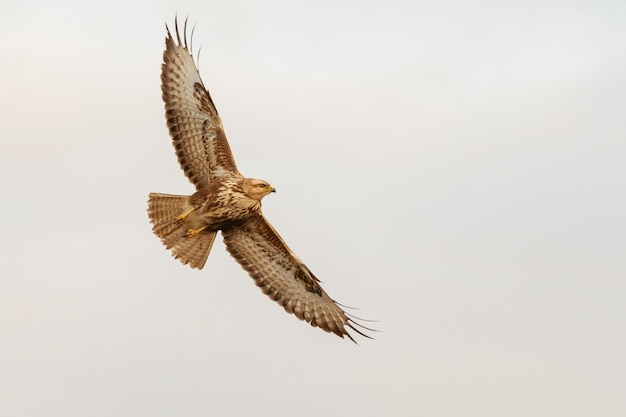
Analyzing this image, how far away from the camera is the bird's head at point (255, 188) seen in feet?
68.9

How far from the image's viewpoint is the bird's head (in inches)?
827

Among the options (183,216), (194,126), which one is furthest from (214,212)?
(194,126)

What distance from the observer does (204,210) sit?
2109 cm

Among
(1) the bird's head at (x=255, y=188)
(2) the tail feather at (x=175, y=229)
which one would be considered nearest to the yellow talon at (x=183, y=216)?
(2) the tail feather at (x=175, y=229)

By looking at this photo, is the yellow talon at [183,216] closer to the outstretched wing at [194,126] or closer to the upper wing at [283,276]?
the outstretched wing at [194,126]

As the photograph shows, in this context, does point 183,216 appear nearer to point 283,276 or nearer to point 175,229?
point 175,229

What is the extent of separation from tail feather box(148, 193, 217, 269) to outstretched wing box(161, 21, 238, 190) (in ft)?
2.28

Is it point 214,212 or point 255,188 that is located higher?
point 255,188

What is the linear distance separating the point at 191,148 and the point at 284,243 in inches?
108

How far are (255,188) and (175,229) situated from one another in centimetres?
179

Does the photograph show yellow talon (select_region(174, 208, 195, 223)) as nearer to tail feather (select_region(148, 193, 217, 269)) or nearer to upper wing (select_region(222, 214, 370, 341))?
tail feather (select_region(148, 193, 217, 269))

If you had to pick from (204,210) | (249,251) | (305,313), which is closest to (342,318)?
(305,313)

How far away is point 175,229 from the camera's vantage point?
69.5 feet

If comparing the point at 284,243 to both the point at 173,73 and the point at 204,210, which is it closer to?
the point at 204,210
